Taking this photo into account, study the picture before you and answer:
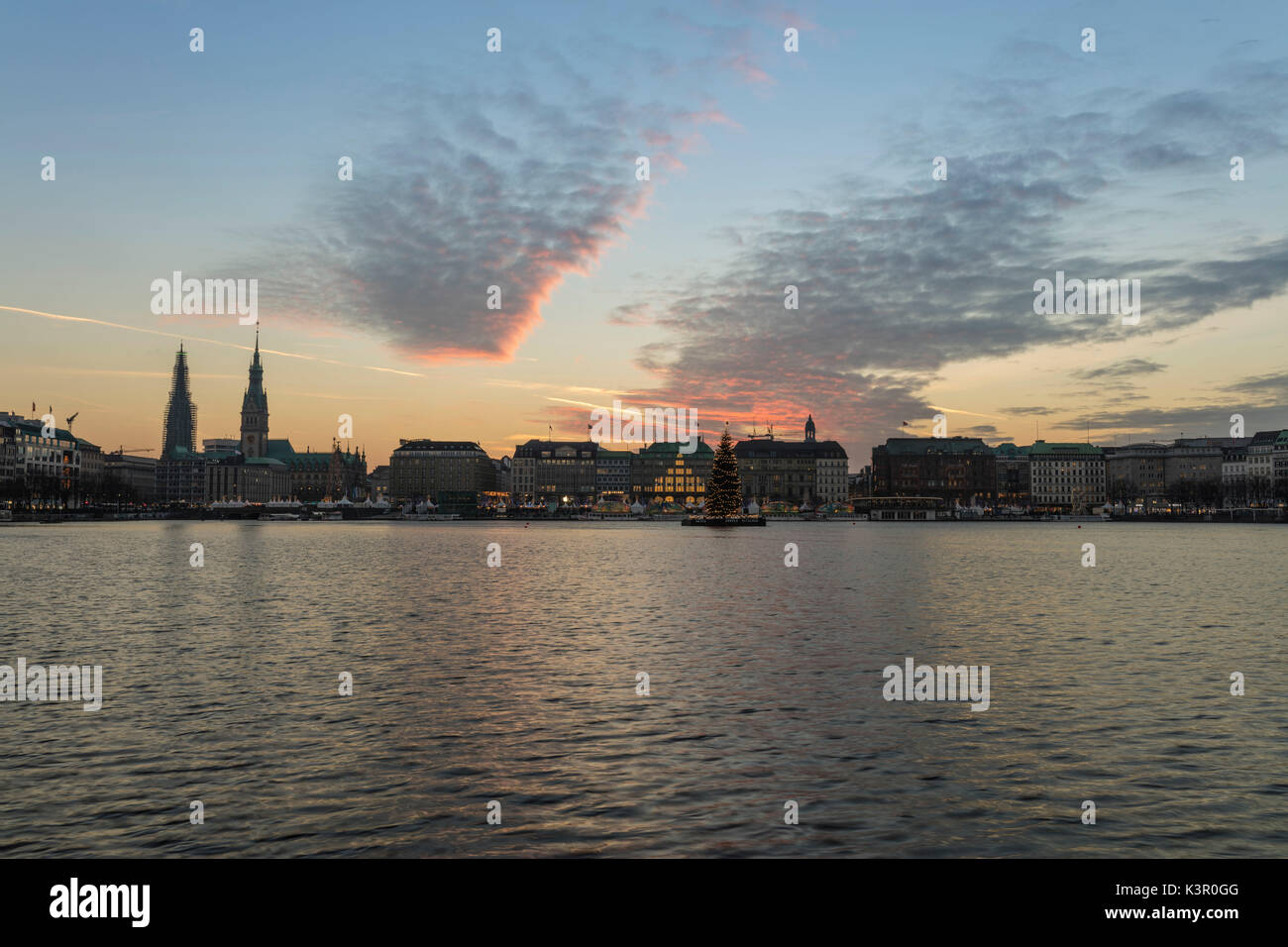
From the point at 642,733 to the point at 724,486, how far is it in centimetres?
14591

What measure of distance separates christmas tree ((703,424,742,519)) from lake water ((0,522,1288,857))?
349ft

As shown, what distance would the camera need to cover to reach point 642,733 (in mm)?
19984

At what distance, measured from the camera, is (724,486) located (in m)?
165

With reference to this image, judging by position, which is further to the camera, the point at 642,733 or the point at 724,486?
the point at 724,486

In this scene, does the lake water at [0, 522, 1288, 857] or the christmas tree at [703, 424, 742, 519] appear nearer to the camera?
the lake water at [0, 522, 1288, 857]

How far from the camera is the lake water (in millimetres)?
13945

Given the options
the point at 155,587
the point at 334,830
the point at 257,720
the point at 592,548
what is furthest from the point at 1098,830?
the point at 592,548

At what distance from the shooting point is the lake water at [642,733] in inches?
549

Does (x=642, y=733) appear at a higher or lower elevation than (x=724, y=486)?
lower

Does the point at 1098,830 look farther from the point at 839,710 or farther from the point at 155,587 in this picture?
the point at 155,587

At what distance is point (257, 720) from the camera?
21.3m

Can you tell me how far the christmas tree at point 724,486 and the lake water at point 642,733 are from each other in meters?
106

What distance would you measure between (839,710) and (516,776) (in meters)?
9.03

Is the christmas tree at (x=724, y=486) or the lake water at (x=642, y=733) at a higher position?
the christmas tree at (x=724, y=486)
